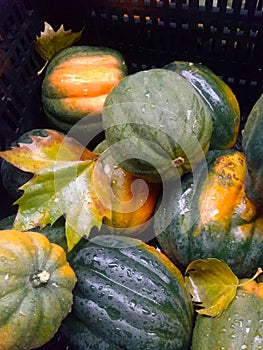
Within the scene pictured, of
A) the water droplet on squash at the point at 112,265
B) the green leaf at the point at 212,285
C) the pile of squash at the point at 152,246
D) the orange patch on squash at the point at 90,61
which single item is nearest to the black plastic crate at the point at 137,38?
the orange patch on squash at the point at 90,61

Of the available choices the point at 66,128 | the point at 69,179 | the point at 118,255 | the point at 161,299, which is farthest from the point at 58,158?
the point at 161,299

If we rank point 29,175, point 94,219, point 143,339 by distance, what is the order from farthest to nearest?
point 29,175 → point 94,219 → point 143,339

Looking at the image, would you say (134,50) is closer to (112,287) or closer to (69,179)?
(69,179)

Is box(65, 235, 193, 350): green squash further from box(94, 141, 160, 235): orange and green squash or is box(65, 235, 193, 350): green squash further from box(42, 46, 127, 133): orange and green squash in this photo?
box(42, 46, 127, 133): orange and green squash

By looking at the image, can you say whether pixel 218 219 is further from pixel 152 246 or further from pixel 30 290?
pixel 30 290

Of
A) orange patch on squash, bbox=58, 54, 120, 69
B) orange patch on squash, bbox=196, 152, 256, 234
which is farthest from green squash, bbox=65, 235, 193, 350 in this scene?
orange patch on squash, bbox=58, 54, 120, 69

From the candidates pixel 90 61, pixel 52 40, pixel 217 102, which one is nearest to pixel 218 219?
pixel 217 102
